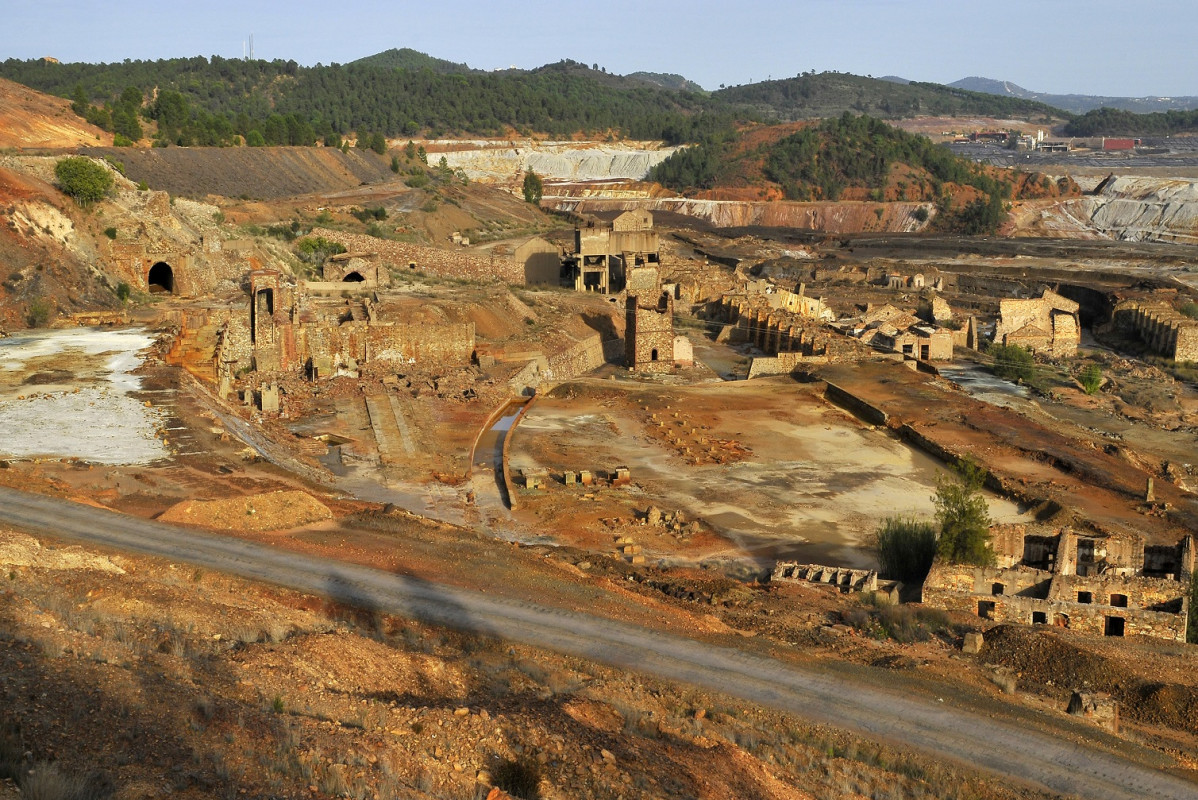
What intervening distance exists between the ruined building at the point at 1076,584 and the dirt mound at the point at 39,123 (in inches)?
2360

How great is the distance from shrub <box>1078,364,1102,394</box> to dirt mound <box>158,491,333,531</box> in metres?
32.7

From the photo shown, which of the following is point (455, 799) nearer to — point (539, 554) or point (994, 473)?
point (539, 554)

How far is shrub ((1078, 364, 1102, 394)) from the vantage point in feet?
149

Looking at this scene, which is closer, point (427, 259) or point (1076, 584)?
point (1076, 584)

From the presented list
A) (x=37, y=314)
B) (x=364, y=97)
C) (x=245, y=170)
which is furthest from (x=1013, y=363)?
(x=364, y=97)

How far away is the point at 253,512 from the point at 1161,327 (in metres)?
45.9

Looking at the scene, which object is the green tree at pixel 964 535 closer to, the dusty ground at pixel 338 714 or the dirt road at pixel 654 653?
the dirt road at pixel 654 653

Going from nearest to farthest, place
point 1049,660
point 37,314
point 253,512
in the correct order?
point 1049,660 → point 253,512 → point 37,314

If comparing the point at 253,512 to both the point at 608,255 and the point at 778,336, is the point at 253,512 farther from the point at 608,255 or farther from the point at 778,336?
the point at 608,255

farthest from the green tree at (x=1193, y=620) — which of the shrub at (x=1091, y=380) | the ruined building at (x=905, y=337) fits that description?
the ruined building at (x=905, y=337)

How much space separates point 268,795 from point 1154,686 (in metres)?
12.9

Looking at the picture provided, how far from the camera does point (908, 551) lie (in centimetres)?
2358

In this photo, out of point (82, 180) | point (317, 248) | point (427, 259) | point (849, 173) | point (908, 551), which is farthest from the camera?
point (849, 173)

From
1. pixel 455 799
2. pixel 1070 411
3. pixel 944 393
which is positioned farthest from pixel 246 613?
pixel 1070 411
